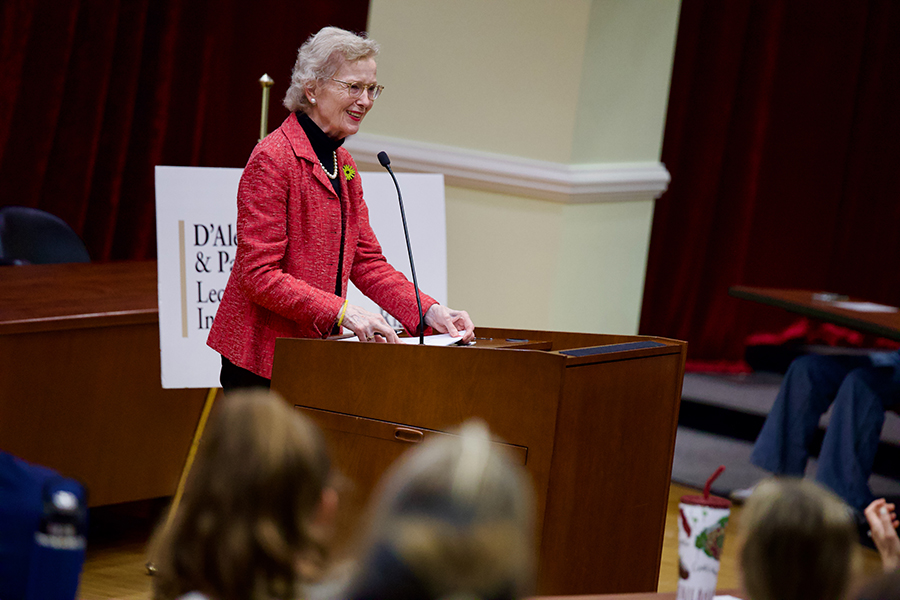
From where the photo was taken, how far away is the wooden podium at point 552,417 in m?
1.86

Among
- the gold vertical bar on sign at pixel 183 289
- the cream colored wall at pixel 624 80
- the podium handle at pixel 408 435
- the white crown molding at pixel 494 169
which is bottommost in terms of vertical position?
the podium handle at pixel 408 435

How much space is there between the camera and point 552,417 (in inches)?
72.2

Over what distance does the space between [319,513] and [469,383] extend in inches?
38.2

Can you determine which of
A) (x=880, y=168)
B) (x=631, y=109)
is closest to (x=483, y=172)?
(x=631, y=109)

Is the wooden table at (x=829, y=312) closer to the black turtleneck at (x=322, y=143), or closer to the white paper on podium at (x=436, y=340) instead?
the white paper on podium at (x=436, y=340)

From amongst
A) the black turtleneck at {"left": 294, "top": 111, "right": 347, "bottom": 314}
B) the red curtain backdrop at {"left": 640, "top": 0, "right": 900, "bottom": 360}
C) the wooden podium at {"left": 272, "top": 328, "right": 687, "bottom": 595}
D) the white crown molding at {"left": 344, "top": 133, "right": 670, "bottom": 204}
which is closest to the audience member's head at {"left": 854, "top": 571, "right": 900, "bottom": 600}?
the wooden podium at {"left": 272, "top": 328, "right": 687, "bottom": 595}

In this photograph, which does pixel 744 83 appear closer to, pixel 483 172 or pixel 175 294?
pixel 483 172

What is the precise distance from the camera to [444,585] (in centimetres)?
71

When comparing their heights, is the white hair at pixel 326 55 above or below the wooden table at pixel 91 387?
above

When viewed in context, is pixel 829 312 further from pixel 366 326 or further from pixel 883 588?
pixel 883 588

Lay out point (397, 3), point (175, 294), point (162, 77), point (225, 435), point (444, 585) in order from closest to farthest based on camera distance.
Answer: point (444, 585)
point (225, 435)
point (175, 294)
point (397, 3)
point (162, 77)

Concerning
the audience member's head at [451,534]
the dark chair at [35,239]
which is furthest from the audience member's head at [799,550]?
the dark chair at [35,239]

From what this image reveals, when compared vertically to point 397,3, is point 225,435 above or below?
below

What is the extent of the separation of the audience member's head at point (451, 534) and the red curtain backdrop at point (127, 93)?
4.69 meters
